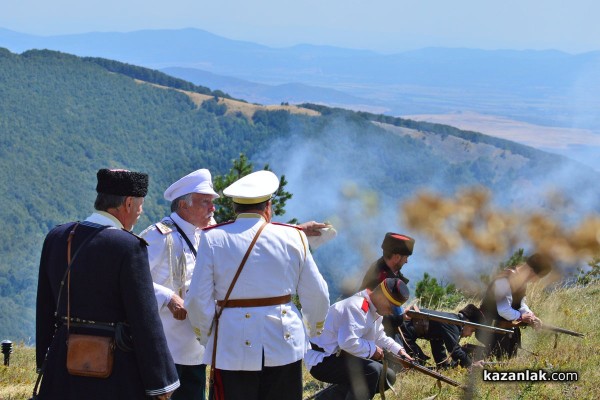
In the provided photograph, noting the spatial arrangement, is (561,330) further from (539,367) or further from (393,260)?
(393,260)

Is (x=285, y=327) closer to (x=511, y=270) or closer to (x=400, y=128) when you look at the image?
(x=511, y=270)

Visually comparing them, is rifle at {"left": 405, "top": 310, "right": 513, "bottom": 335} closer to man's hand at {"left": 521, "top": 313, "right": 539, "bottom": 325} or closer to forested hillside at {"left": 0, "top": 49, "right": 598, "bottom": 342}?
man's hand at {"left": 521, "top": 313, "right": 539, "bottom": 325}

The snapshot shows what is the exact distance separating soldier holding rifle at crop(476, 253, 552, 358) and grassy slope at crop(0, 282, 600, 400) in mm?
193

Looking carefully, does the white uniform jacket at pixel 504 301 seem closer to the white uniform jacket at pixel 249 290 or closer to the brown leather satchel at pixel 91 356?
the white uniform jacket at pixel 249 290

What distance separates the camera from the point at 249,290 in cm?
430

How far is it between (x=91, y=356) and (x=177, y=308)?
106 centimetres

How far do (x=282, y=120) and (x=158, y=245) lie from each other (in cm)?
15080

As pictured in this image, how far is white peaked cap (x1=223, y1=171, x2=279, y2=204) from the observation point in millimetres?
4426

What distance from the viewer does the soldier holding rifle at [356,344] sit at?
5.57 m

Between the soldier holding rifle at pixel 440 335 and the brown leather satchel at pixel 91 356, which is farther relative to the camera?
the soldier holding rifle at pixel 440 335

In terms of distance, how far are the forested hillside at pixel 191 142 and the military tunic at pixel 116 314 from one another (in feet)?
413

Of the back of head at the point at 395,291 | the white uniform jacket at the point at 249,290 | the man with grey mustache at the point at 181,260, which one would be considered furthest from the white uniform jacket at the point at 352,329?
the white uniform jacket at the point at 249,290

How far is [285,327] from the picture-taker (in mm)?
4355

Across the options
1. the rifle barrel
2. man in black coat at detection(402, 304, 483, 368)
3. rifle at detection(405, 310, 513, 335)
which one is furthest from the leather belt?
the rifle barrel
